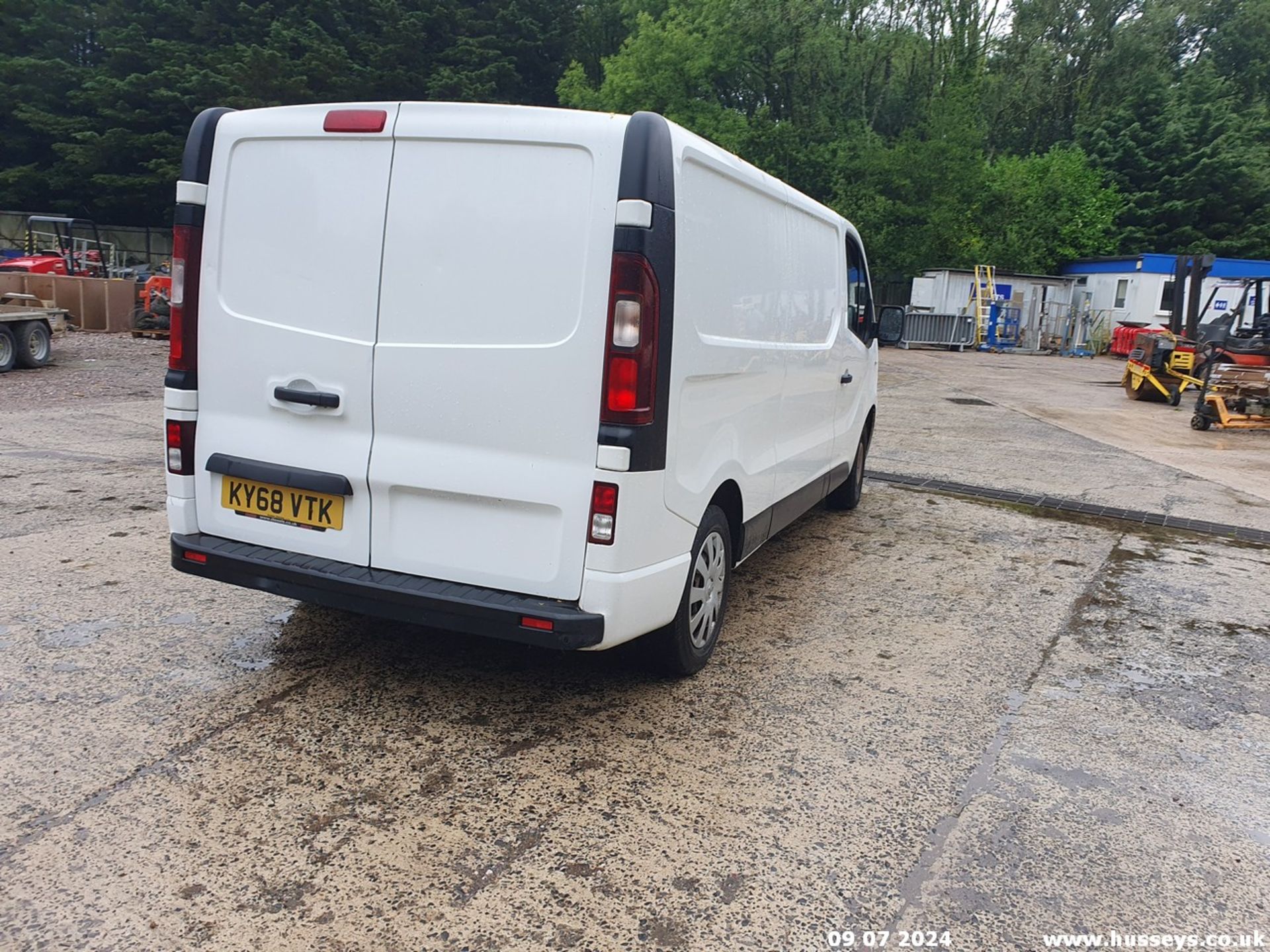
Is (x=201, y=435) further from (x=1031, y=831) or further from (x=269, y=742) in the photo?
(x=1031, y=831)

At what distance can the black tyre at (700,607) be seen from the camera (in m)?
3.91

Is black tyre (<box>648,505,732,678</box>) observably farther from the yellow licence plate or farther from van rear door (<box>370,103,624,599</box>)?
the yellow licence plate

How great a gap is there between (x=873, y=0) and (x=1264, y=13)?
776 inches

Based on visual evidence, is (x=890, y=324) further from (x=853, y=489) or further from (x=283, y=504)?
(x=283, y=504)

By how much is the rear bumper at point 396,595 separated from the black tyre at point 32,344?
1260 centimetres

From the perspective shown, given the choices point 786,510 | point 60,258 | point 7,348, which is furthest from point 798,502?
point 60,258

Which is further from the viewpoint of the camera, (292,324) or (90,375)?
(90,375)

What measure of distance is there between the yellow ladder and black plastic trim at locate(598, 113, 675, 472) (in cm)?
3116

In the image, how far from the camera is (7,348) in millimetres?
13734

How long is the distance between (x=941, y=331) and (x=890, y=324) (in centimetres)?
2622

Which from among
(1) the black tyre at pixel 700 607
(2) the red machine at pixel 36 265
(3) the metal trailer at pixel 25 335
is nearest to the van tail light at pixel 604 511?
(1) the black tyre at pixel 700 607

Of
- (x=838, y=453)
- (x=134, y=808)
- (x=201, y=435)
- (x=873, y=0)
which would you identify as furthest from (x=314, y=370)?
(x=873, y=0)

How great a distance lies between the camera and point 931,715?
13.0 feet

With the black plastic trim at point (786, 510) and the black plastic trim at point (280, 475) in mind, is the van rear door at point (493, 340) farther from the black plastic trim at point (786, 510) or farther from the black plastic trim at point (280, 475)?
the black plastic trim at point (786, 510)
